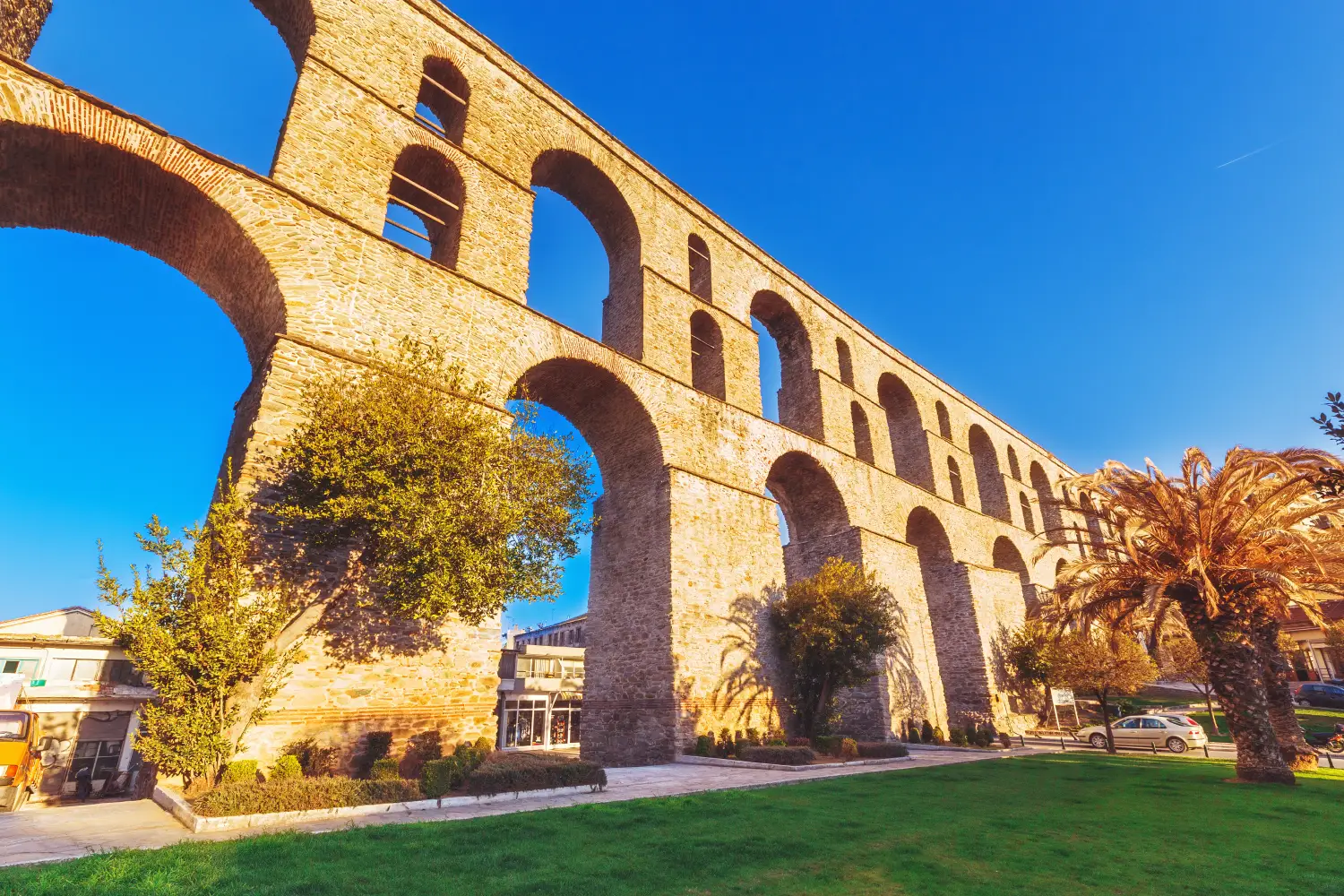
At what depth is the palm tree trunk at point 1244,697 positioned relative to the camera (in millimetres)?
12555

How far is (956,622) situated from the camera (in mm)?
27953

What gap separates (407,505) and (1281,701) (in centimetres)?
2053

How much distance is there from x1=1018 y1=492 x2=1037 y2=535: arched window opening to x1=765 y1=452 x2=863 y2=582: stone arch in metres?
18.8

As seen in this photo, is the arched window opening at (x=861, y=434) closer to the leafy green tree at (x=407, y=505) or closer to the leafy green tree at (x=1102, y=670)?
the leafy green tree at (x=1102, y=670)

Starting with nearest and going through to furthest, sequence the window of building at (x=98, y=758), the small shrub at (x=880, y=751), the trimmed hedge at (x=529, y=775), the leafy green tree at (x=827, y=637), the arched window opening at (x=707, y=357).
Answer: the trimmed hedge at (x=529, y=775) → the small shrub at (x=880, y=751) → the leafy green tree at (x=827, y=637) → the window of building at (x=98, y=758) → the arched window opening at (x=707, y=357)

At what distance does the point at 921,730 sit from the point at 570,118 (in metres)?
24.3

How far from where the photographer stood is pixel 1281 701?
15.5 metres

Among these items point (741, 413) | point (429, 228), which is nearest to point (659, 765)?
point (741, 413)

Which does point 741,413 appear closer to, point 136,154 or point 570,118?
point 570,118

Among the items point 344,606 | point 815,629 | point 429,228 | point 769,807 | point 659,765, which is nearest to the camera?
point 769,807

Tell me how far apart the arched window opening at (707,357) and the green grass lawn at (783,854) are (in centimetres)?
1462

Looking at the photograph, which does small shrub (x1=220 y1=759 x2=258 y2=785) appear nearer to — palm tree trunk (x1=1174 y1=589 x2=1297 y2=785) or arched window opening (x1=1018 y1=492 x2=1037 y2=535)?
palm tree trunk (x1=1174 y1=589 x2=1297 y2=785)

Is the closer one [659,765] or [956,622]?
[659,765]

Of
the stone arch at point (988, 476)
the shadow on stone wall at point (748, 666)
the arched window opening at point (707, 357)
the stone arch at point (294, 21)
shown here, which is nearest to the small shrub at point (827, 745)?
the shadow on stone wall at point (748, 666)
